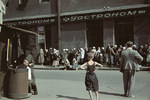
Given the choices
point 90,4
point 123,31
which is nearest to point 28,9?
point 90,4

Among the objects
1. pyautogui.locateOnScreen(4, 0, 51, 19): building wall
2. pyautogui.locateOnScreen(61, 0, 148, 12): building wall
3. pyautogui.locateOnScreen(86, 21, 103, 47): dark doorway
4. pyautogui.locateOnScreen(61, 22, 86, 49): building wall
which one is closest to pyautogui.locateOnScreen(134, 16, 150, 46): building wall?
pyautogui.locateOnScreen(61, 0, 148, 12): building wall

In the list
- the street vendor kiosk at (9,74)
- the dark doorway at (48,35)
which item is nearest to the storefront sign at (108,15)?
the dark doorway at (48,35)

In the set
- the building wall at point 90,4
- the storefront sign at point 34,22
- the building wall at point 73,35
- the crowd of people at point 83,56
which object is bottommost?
the crowd of people at point 83,56

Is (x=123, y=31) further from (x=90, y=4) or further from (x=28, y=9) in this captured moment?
(x=28, y=9)

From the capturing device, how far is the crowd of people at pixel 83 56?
17.5 m

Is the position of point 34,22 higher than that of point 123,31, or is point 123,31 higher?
point 34,22

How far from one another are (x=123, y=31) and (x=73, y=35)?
4990 millimetres

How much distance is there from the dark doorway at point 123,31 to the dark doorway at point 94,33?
5.22 feet

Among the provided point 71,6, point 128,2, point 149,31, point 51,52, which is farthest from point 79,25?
point 149,31

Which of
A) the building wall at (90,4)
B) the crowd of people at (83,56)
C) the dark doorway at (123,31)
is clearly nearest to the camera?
the crowd of people at (83,56)

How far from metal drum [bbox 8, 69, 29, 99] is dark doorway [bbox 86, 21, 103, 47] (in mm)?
13990

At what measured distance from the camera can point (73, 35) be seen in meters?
22.1

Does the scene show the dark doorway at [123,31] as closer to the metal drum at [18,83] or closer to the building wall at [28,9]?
the building wall at [28,9]

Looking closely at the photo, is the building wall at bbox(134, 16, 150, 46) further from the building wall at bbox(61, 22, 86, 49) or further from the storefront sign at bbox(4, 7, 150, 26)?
the building wall at bbox(61, 22, 86, 49)
